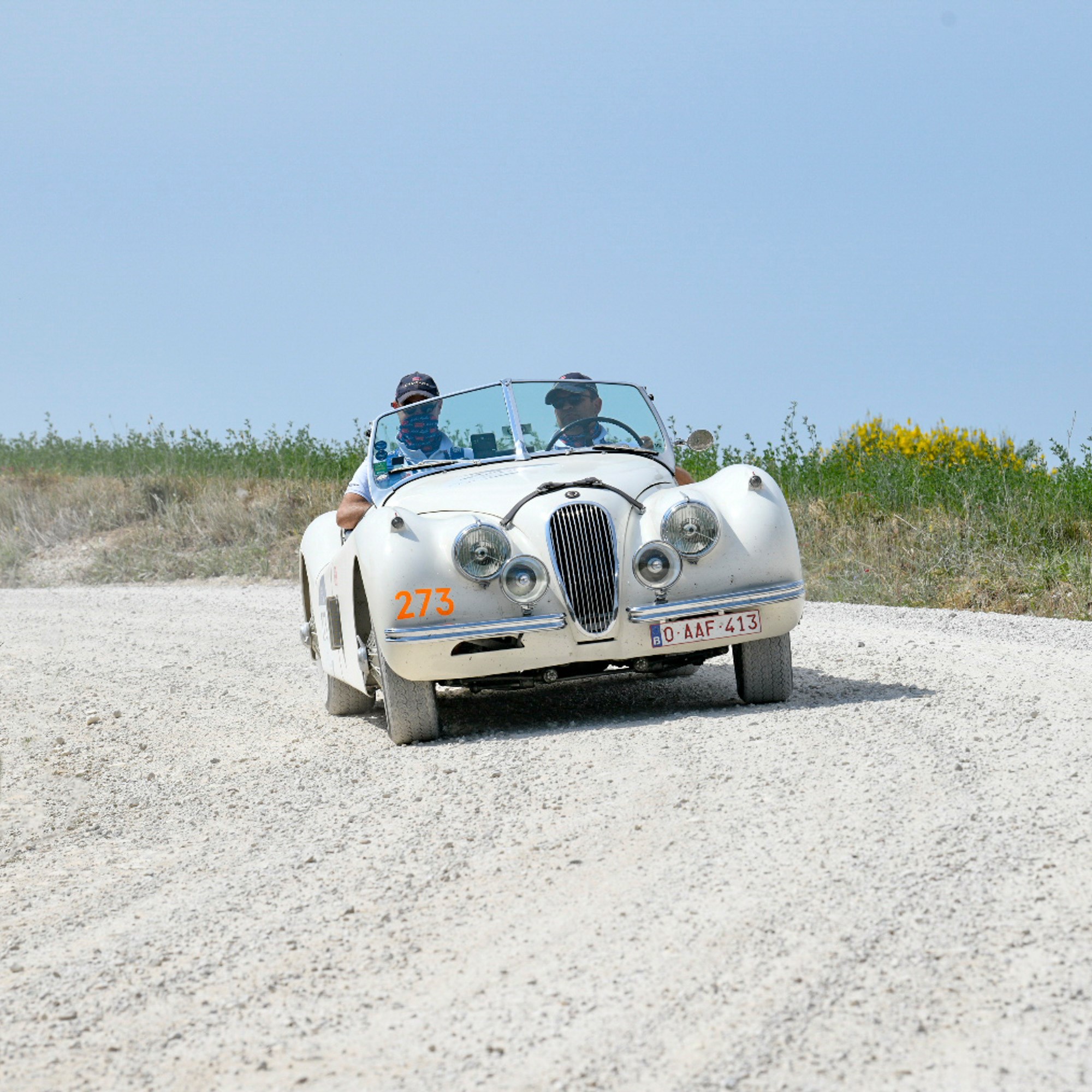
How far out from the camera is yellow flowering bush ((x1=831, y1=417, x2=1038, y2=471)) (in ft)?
54.1

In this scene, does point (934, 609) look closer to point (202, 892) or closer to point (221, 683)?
point (221, 683)

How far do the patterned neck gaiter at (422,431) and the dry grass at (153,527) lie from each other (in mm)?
10297

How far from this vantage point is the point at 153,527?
20031 mm

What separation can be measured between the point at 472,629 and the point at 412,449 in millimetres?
2063

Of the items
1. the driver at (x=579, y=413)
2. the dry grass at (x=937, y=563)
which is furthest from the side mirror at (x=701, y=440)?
the dry grass at (x=937, y=563)

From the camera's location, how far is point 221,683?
352 inches

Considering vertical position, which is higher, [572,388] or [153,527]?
[572,388]

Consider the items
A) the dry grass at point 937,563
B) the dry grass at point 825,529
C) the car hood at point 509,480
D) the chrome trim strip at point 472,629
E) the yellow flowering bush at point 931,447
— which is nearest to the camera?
the chrome trim strip at point 472,629

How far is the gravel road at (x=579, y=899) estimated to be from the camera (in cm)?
274

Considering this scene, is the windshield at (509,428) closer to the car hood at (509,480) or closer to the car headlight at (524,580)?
the car hood at (509,480)

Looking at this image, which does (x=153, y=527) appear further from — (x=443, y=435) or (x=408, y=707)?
(x=408, y=707)

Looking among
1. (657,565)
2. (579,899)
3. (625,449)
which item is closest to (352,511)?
(625,449)

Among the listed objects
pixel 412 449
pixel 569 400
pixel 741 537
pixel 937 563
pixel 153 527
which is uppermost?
pixel 569 400

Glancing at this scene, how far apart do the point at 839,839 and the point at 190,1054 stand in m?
2.02
